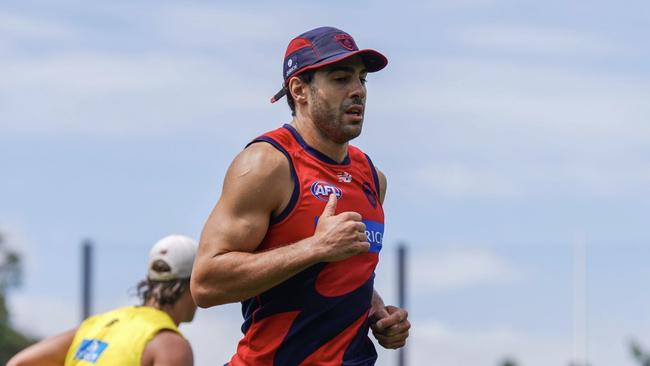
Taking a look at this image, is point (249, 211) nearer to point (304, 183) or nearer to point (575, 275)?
point (304, 183)

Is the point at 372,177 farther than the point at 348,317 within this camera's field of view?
Yes

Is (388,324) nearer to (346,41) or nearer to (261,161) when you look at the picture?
(261,161)

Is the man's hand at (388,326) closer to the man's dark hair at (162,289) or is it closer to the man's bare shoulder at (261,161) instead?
the man's bare shoulder at (261,161)

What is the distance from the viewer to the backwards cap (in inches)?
200

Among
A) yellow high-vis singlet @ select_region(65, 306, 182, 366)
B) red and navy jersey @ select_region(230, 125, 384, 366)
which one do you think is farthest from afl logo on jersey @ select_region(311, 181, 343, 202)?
yellow high-vis singlet @ select_region(65, 306, 182, 366)

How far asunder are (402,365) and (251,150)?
737 cm

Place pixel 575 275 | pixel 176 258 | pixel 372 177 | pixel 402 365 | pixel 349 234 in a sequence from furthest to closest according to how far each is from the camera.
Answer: pixel 402 365
pixel 575 275
pixel 176 258
pixel 372 177
pixel 349 234

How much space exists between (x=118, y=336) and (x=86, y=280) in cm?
652

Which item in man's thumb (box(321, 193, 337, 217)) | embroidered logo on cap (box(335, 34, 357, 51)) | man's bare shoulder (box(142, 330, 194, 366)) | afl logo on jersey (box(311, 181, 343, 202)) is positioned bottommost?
man's bare shoulder (box(142, 330, 194, 366))

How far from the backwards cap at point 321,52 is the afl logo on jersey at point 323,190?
434 mm

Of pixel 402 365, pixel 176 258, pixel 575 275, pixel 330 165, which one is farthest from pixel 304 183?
pixel 402 365

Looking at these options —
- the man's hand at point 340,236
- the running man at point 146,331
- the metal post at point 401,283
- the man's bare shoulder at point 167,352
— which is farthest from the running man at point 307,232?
the metal post at point 401,283

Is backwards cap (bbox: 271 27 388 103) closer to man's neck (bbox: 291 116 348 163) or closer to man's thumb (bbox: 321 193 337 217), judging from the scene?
man's neck (bbox: 291 116 348 163)

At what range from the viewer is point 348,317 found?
198 inches
